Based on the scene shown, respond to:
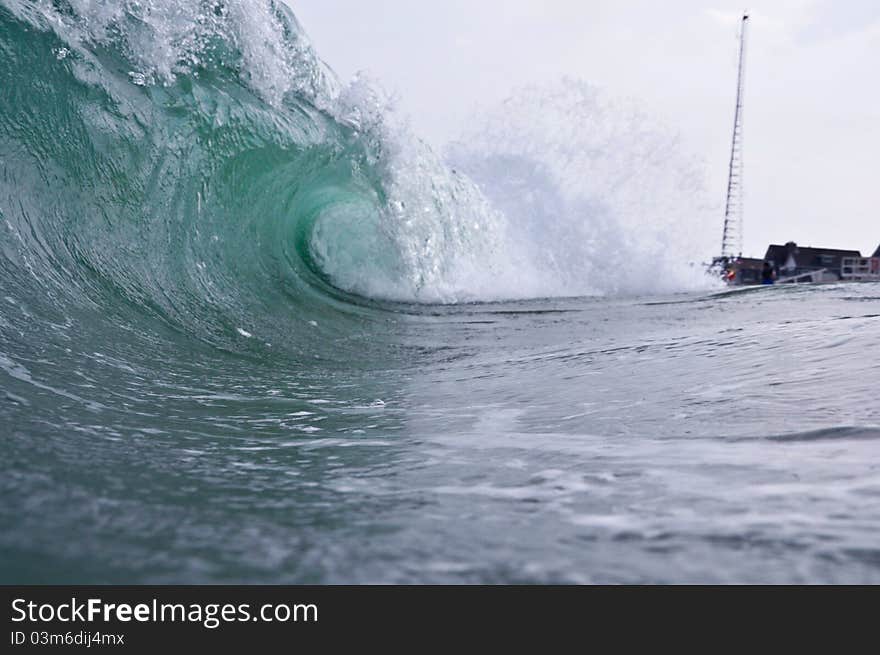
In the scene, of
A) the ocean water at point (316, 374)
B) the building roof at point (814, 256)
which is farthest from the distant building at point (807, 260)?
the ocean water at point (316, 374)

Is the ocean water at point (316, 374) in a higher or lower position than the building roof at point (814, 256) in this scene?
lower

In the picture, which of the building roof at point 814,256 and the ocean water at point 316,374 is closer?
the ocean water at point 316,374

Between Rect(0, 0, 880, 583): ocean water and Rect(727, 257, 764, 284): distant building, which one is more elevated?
Rect(727, 257, 764, 284): distant building

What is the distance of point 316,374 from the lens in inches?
139

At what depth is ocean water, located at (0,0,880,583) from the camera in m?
1.07

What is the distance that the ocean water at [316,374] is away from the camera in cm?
107

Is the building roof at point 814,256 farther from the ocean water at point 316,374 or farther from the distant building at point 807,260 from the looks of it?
the ocean water at point 316,374

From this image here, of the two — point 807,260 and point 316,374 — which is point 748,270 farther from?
point 316,374

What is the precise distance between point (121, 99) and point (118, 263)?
164cm

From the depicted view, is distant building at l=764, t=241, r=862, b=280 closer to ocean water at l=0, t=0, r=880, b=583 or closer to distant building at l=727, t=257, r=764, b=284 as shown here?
distant building at l=727, t=257, r=764, b=284

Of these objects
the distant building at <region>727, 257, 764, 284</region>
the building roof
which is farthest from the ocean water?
the building roof

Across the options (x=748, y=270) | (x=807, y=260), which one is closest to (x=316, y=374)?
(x=748, y=270)
